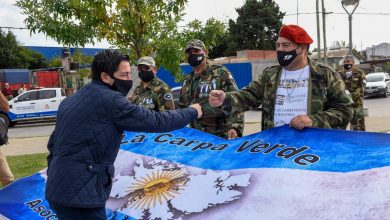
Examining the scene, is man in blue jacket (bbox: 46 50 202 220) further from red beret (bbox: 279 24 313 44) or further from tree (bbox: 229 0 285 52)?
tree (bbox: 229 0 285 52)

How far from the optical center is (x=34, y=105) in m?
19.7

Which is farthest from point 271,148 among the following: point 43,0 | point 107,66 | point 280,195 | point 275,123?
point 43,0

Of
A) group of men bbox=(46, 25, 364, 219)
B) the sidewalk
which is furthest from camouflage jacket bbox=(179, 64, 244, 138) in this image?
the sidewalk

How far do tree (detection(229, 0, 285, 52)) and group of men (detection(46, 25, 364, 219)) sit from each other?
1826 inches

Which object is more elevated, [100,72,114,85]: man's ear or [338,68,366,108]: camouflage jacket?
[100,72,114,85]: man's ear

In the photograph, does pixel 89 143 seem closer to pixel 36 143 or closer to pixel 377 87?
pixel 36 143

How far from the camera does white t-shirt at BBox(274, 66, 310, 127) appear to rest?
3525 millimetres

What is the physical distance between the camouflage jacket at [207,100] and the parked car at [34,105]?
16.1 m

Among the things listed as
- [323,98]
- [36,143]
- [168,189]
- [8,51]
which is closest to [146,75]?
[168,189]

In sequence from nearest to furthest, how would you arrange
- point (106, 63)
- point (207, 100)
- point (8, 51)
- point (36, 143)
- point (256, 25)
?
point (106, 63)
point (207, 100)
point (36, 143)
point (8, 51)
point (256, 25)

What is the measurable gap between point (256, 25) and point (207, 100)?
154 ft

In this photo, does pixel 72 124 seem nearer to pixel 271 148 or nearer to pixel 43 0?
pixel 271 148

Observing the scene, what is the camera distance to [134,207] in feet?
12.0

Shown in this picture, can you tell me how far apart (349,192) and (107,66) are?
1652 mm
